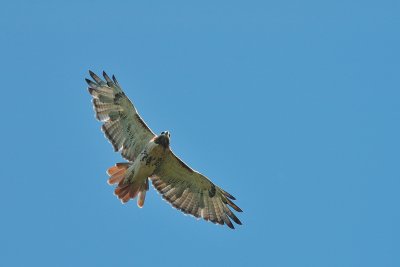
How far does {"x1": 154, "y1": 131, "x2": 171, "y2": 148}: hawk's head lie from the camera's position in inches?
804

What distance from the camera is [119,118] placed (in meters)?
21.7

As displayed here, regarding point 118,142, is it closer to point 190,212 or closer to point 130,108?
point 130,108

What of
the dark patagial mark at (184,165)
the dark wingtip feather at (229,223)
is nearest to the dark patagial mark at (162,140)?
the dark patagial mark at (184,165)

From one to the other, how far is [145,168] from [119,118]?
1.58 meters

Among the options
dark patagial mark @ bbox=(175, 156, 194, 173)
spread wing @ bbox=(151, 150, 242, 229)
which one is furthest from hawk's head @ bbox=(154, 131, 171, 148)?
spread wing @ bbox=(151, 150, 242, 229)

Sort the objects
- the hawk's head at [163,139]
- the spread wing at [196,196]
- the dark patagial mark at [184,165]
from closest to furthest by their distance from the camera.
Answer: the hawk's head at [163,139] → the dark patagial mark at [184,165] → the spread wing at [196,196]

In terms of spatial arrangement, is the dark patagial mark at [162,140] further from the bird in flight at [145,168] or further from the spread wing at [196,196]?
the spread wing at [196,196]

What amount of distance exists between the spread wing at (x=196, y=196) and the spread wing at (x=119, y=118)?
3.24ft

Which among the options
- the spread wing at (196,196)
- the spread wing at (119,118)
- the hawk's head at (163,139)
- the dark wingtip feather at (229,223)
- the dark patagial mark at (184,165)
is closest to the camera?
the hawk's head at (163,139)

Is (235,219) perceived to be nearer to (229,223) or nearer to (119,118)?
(229,223)

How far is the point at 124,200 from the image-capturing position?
20.8 metres

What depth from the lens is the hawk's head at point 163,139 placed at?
2042 cm

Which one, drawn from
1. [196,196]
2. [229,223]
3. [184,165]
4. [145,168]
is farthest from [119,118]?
[229,223]

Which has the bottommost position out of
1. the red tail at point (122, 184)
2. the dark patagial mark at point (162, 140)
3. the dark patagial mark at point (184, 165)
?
the red tail at point (122, 184)
